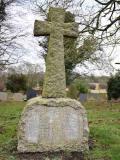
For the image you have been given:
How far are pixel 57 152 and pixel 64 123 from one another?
2.12 feet

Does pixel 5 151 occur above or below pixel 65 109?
below

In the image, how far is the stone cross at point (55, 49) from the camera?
971cm

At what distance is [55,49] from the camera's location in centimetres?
988

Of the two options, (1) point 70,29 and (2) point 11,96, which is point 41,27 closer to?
(1) point 70,29

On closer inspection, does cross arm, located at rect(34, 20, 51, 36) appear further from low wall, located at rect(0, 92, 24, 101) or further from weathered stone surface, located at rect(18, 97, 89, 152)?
low wall, located at rect(0, 92, 24, 101)

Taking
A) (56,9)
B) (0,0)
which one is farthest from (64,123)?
(0,0)

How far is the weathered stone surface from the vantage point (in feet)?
30.7

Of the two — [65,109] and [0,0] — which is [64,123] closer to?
[65,109]

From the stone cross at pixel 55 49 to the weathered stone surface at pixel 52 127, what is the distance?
313 millimetres

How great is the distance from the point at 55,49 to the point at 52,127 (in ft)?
5.88

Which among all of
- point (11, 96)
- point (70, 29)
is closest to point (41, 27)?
point (70, 29)

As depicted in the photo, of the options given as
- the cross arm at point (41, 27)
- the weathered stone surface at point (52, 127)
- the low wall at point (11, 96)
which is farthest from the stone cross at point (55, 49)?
the low wall at point (11, 96)

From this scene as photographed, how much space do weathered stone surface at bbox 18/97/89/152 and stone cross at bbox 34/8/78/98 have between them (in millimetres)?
313

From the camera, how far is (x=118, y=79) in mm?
37188
